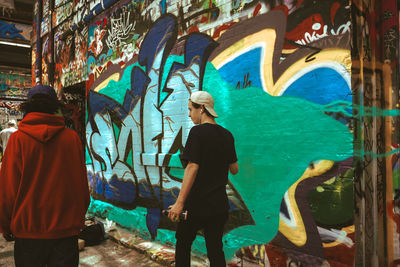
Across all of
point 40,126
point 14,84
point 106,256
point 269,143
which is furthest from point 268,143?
point 14,84

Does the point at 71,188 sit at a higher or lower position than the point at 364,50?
lower

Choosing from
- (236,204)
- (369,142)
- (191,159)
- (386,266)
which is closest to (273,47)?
(369,142)

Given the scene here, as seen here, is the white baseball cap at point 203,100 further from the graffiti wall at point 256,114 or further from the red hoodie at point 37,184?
the red hoodie at point 37,184

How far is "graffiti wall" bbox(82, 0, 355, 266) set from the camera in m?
2.48

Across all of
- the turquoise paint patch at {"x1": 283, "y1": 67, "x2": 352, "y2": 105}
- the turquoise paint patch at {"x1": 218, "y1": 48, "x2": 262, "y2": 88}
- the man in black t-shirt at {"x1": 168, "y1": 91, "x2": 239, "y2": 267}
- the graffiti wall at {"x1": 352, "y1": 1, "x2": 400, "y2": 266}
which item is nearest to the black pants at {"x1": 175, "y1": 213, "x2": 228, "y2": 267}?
the man in black t-shirt at {"x1": 168, "y1": 91, "x2": 239, "y2": 267}

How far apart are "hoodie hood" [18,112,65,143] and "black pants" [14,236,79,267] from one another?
680 mm

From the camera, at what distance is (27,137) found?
1943 mm

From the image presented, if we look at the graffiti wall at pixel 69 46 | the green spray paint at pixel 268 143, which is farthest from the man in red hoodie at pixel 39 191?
the graffiti wall at pixel 69 46

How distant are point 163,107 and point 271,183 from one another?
2.00m

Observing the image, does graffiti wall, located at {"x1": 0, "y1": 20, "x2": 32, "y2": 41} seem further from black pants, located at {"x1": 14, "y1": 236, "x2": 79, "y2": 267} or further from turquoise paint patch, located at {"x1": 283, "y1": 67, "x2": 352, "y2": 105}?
turquoise paint patch, located at {"x1": 283, "y1": 67, "x2": 352, "y2": 105}

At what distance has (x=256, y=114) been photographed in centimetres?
306

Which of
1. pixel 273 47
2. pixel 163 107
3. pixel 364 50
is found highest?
pixel 273 47

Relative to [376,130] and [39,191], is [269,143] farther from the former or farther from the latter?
[39,191]

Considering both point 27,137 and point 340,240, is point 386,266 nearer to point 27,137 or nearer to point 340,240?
point 340,240
